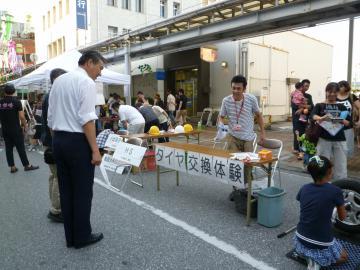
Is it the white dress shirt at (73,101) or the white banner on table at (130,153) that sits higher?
the white dress shirt at (73,101)

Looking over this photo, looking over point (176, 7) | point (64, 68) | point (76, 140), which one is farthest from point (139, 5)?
point (76, 140)

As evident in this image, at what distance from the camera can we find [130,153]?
554cm

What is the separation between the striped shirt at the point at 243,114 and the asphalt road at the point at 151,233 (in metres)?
1.04

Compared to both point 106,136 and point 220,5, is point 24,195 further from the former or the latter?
point 220,5

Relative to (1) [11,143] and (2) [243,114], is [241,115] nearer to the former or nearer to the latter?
(2) [243,114]

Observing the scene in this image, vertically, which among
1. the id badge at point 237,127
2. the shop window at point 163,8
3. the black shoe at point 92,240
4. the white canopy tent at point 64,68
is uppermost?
the shop window at point 163,8

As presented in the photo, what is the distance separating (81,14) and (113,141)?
721 inches

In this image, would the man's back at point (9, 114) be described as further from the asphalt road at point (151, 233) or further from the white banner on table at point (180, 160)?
the white banner on table at point (180, 160)

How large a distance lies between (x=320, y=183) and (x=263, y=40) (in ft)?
47.9

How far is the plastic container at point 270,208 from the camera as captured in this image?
383 cm

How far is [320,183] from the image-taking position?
2.84 m

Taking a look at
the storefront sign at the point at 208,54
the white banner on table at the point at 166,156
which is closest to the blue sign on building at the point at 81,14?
→ the storefront sign at the point at 208,54

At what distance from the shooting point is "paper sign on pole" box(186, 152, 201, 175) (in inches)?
176

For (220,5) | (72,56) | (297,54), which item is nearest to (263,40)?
(297,54)
